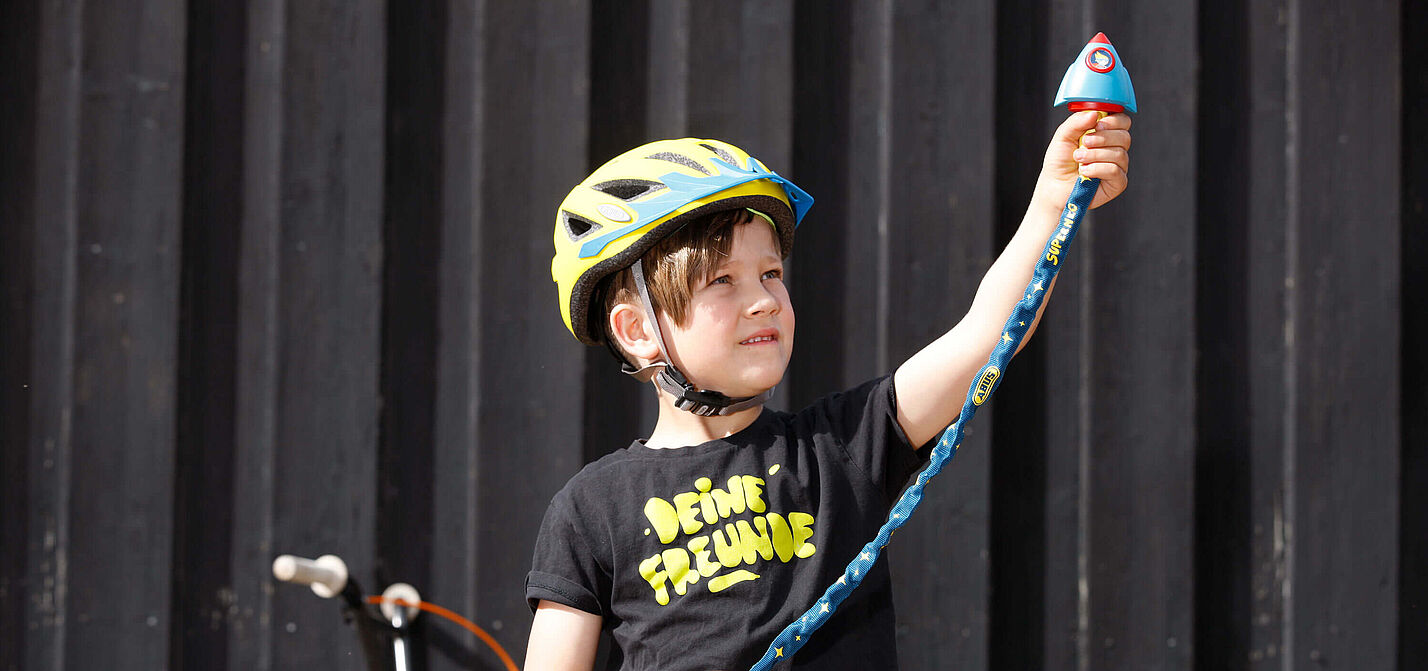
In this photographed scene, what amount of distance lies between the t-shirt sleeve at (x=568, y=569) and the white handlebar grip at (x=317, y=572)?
25.8 inches

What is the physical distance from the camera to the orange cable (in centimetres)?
219

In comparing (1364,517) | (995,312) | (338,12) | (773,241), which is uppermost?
(338,12)

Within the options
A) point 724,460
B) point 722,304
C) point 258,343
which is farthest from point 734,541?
point 258,343

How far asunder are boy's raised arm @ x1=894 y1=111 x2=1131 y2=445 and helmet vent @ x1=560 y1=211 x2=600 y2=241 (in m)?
0.56

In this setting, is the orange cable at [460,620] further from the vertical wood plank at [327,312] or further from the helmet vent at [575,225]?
the helmet vent at [575,225]

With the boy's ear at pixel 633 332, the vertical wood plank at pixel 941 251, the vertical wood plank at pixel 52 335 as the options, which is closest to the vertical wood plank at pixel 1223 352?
the vertical wood plank at pixel 941 251

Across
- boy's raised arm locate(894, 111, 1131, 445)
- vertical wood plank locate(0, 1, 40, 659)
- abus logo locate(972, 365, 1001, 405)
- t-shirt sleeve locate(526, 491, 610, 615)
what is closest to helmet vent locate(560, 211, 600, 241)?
t-shirt sleeve locate(526, 491, 610, 615)

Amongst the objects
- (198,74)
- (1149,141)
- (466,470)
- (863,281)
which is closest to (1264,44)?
(1149,141)

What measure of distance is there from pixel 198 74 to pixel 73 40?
307 mm

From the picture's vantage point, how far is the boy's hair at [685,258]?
4.93ft

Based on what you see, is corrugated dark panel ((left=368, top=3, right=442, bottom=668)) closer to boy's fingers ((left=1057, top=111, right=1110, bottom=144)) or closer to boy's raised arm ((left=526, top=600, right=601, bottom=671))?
boy's raised arm ((left=526, top=600, right=601, bottom=671))

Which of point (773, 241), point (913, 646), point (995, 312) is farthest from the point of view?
point (913, 646)

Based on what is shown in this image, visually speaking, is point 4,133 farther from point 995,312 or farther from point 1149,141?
point 1149,141

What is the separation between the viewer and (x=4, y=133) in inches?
89.7
